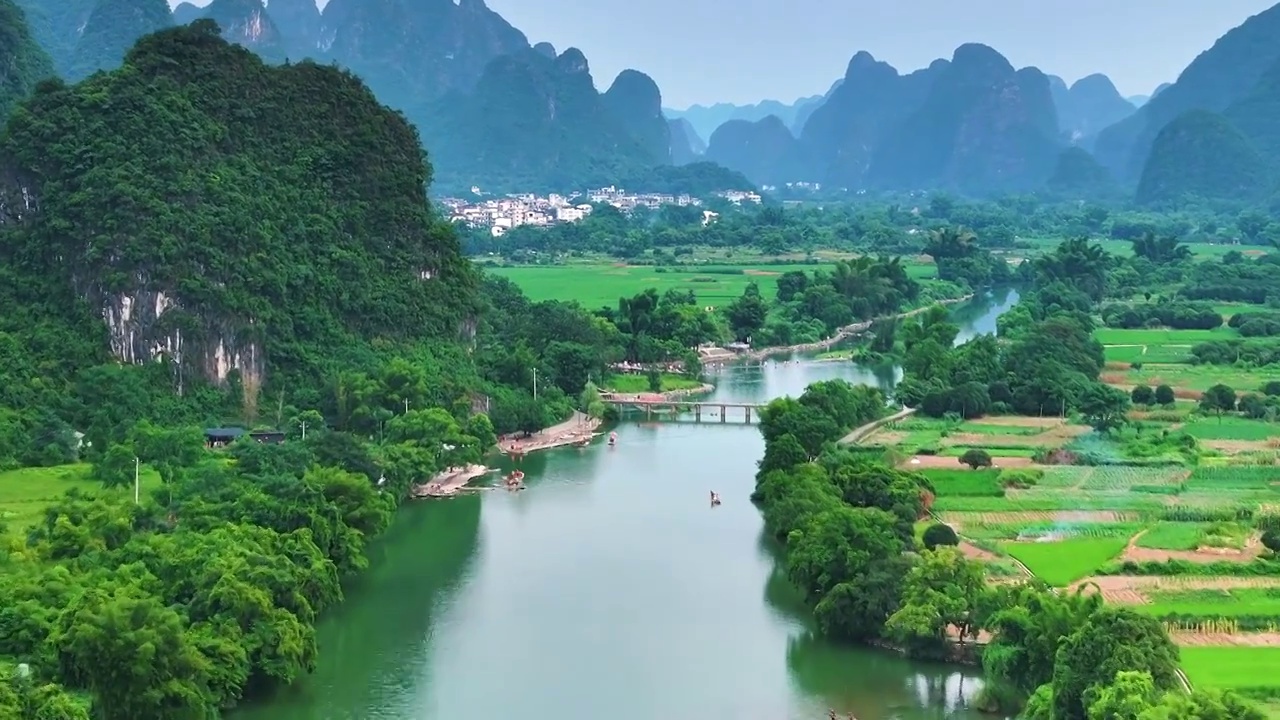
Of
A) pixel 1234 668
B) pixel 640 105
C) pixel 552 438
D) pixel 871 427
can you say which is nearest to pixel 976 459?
pixel 871 427

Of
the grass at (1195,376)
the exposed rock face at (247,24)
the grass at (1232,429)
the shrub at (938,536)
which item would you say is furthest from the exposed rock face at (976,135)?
the shrub at (938,536)

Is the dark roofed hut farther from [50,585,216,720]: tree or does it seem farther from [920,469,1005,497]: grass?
[50,585,216,720]: tree

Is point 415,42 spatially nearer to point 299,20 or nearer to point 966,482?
point 299,20

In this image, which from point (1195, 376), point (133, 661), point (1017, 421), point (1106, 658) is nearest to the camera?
point (1106, 658)

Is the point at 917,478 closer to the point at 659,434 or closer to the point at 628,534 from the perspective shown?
the point at 628,534

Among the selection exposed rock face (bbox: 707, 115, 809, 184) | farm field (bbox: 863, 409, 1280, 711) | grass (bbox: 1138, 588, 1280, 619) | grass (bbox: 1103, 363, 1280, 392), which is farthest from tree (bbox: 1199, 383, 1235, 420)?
exposed rock face (bbox: 707, 115, 809, 184)

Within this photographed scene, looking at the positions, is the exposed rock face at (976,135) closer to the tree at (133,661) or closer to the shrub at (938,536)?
the shrub at (938,536)

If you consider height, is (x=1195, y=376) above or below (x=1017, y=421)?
above
